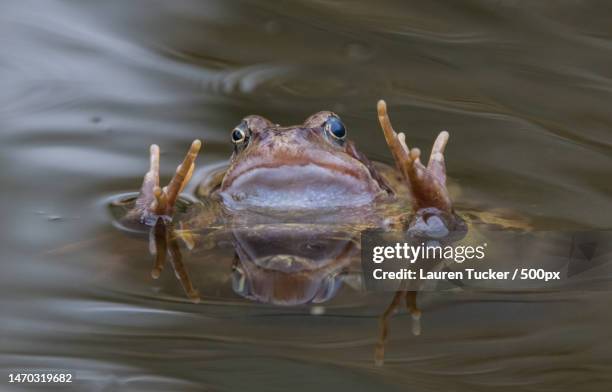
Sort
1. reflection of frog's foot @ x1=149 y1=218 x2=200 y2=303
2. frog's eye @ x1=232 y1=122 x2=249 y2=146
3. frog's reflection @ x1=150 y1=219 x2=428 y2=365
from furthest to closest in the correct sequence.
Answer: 1. frog's eye @ x1=232 y1=122 x2=249 y2=146
2. reflection of frog's foot @ x1=149 y1=218 x2=200 y2=303
3. frog's reflection @ x1=150 y1=219 x2=428 y2=365

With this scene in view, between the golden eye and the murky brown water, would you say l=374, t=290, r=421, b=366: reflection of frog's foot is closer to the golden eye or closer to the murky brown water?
the murky brown water

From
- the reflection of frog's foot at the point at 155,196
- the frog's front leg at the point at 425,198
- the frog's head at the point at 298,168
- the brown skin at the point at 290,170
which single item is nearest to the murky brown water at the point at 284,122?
the reflection of frog's foot at the point at 155,196

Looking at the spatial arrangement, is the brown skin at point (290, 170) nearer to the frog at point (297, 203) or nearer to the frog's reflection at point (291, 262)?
the frog at point (297, 203)

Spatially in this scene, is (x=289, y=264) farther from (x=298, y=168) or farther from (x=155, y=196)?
(x=155, y=196)

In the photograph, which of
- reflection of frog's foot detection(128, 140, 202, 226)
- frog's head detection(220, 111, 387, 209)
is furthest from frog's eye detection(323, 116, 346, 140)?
reflection of frog's foot detection(128, 140, 202, 226)

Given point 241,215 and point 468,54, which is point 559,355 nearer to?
point 241,215

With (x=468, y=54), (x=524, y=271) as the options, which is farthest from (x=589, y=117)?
(x=524, y=271)
